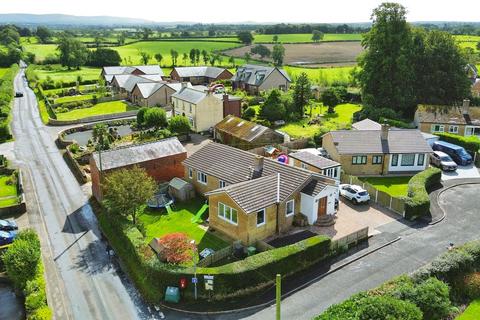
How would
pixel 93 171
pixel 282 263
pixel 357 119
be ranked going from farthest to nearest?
pixel 357 119
pixel 93 171
pixel 282 263

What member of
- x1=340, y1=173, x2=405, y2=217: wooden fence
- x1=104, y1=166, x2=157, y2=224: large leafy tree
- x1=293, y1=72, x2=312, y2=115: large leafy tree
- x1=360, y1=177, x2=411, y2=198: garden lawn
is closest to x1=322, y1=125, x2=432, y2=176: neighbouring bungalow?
x1=360, y1=177, x2=411, y2=198: garden lawn

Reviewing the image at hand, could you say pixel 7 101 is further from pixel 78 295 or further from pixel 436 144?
pixel 436 144

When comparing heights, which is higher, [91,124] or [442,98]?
[442,98]

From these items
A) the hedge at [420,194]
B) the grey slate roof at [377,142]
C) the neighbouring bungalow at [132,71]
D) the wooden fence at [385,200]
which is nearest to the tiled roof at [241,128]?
the grey slate roof at [377,142]

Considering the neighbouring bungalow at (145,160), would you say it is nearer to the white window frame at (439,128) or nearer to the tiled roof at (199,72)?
the white window frame at (439,128)

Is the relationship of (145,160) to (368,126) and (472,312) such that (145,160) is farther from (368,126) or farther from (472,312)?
(368,126)

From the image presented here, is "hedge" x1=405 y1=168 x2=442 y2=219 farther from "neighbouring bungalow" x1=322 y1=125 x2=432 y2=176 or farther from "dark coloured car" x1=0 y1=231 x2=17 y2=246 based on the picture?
"dark coloured car" x1=0 y1=231 x2=17 y2=246

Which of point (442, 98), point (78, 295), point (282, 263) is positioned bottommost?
point (78, 295)

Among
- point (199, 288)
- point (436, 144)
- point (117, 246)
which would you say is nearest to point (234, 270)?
point (199, 288)

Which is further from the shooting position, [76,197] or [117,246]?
[76,197]
